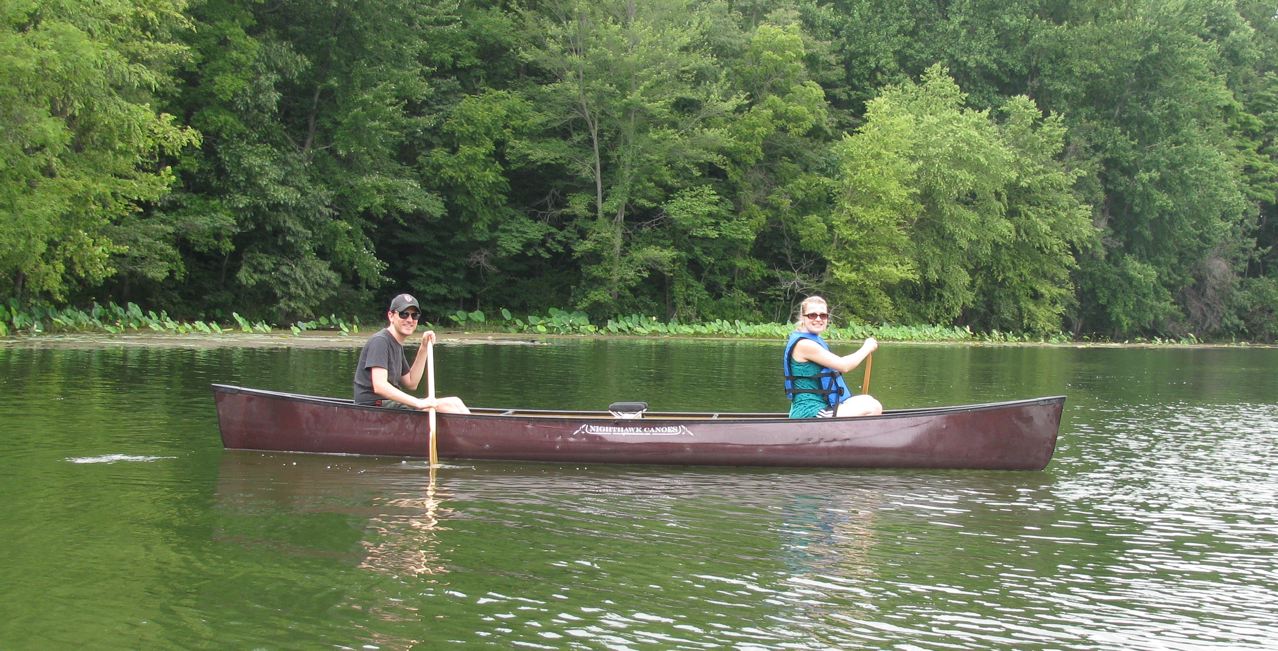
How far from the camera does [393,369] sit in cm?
1171

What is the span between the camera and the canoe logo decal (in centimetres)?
1162

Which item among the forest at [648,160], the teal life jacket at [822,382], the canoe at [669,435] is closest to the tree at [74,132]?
the forest at [648,160]

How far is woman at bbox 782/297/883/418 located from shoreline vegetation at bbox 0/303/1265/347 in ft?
64.7

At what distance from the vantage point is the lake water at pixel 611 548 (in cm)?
644

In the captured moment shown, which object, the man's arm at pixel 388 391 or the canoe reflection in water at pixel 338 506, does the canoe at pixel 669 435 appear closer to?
the man's arm at pixel 388 391

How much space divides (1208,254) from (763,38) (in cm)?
2787

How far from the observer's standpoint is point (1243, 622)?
22.4 ft

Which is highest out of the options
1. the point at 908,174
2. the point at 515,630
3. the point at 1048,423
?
the point at 908,174

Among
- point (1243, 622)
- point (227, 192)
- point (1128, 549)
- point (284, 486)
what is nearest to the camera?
point (1243, 622)

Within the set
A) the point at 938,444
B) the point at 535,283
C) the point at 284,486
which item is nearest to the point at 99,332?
the point at 535,283

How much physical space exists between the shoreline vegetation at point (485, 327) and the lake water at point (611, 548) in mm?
13347

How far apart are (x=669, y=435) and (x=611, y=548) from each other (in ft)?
11.7

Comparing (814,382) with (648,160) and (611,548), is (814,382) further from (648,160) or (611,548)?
(648,160)

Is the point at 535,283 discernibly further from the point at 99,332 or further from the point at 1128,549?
the point at 1128,549
